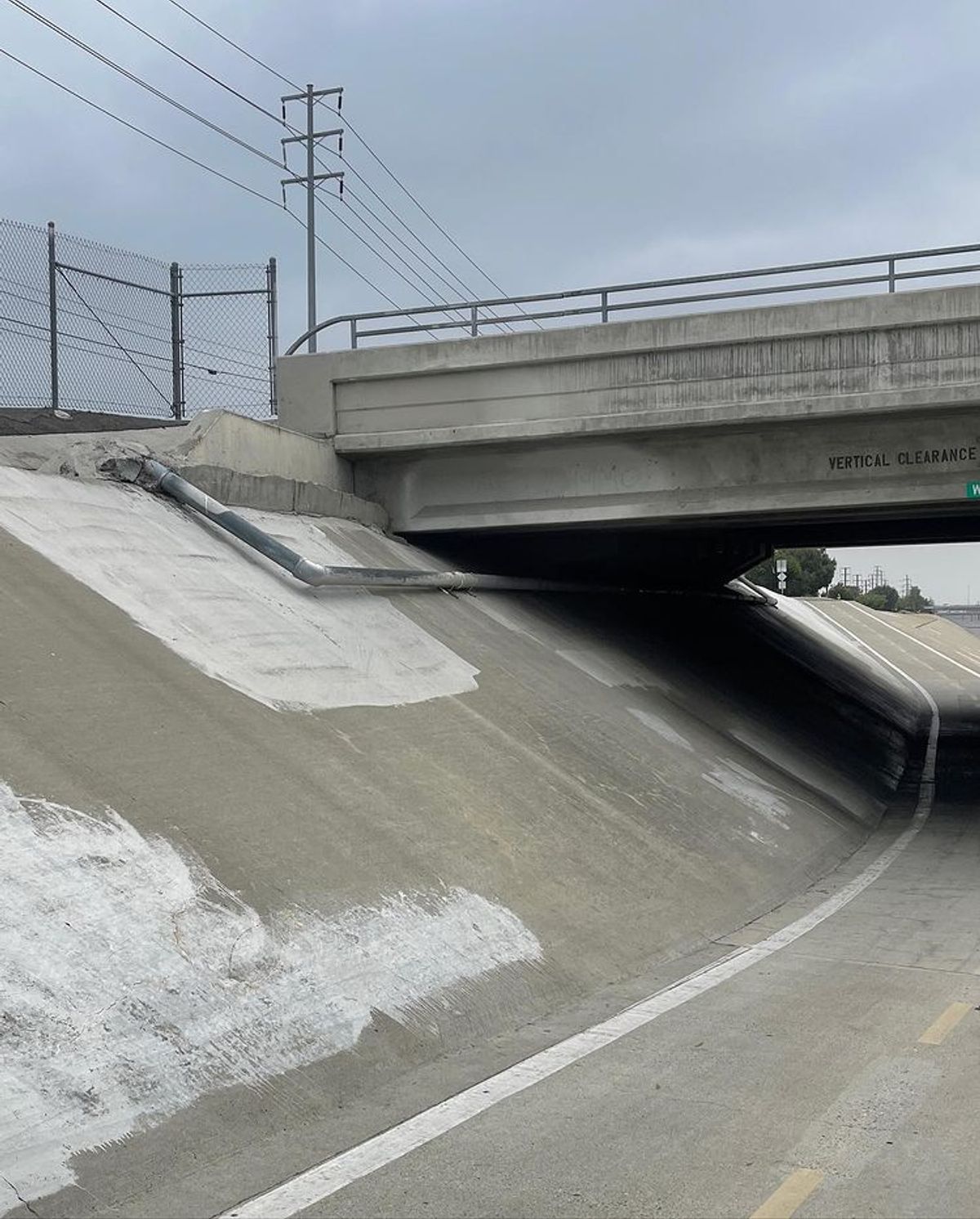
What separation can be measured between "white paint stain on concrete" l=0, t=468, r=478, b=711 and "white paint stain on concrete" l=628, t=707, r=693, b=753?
277 centimetres

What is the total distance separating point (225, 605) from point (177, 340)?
850cm

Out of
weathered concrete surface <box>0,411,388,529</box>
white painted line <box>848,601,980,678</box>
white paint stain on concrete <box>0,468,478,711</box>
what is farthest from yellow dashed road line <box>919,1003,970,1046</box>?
white painted line <box>848,601,980,678</box>

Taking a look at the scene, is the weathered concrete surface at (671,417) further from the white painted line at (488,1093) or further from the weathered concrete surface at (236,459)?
the white painted line at (488,1093)

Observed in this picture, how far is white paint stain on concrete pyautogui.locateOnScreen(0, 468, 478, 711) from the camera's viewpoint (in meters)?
10.5

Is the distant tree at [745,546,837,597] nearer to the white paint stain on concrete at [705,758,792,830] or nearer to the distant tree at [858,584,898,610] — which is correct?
the distant tree at [858,584,898,610]

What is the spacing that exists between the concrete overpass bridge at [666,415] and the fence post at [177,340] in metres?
1.54

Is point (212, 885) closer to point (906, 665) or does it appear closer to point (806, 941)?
point (806, 941)

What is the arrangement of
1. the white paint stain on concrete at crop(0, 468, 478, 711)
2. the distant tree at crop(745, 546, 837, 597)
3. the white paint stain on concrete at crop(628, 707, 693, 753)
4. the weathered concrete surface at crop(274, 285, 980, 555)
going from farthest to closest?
the distant tree at crop(745, 546, 837, 597) → the weathered concrete surface at crop(274, 285, 980, 555) → the white paint stain on concrete at crop(628, 707, 693, 753) → the white paint stain on concrete at crop(0, 468, 478, 711)

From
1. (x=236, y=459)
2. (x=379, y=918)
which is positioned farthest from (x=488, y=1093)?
(x=236, y=459)

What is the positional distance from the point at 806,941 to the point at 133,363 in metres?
12.3

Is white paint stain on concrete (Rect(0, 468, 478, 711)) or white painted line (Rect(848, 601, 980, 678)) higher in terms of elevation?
white paint stain on concrete (Rect(0, 468, 478, 711))

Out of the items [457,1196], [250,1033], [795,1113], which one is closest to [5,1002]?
[250,1033]

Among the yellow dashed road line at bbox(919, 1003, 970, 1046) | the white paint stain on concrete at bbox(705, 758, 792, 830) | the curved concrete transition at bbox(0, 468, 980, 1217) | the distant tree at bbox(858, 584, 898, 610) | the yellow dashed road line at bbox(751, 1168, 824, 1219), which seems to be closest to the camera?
the yellow dashed road line at bbox(751, 1168, 824, 1219)

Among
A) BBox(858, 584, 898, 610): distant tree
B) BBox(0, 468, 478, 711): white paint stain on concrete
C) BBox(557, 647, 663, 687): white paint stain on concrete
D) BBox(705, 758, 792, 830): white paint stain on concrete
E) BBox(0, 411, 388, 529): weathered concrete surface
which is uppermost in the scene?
BBox(0, 411, 388, 529): weathered concrete surface
